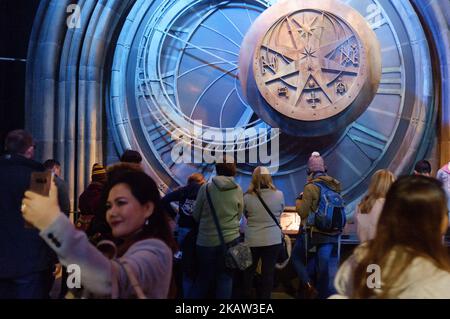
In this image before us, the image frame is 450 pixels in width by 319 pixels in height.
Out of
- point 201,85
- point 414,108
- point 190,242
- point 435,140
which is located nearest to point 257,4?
point 201,85

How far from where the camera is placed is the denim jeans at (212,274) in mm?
3891

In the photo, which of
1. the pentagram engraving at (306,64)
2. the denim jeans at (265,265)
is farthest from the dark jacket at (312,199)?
the pentagram engraving at (306,64)

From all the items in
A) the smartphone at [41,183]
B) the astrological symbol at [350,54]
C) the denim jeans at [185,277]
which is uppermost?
the astrological symbol at [350,54]

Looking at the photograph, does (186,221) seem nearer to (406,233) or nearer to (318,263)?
(318,263)

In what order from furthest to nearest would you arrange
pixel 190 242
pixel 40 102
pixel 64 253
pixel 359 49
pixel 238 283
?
pixel 40 102, pixel 359 49, pixel 238 283, pixel 190 242, pixel 64 253

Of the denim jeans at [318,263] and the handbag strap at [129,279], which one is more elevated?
the handbag strap at [129,279]

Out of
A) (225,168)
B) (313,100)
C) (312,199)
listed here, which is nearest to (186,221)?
(225,168)

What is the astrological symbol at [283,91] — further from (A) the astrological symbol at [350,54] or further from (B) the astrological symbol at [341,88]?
(A) the astrological symbol at [350,54]

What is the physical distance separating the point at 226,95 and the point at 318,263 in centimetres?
255

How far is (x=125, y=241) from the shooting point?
A: 6.19 ft

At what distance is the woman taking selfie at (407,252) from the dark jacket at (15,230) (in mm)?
2066
